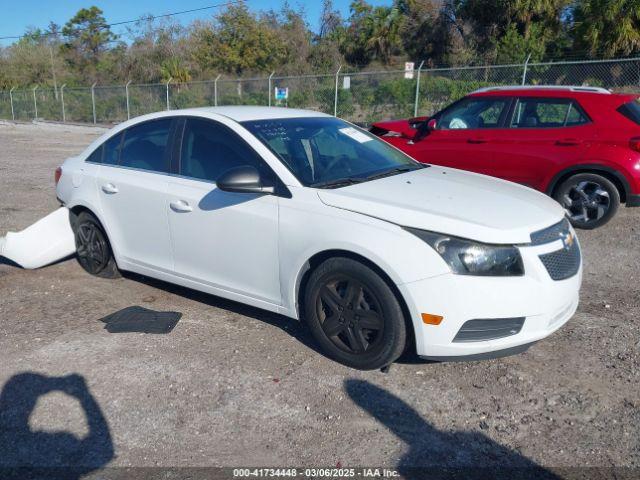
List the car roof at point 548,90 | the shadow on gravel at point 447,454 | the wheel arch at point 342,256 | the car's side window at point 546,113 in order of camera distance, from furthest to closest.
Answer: the car roof at point 548,90 < the car's side window at point 546,113 < the wheel arch at point 342,256 < the shadow on gravel at point 447,454

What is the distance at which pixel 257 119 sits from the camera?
451cm

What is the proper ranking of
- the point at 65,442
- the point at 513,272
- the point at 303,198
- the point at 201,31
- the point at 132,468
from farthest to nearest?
the point at 201,31 < the point at 303,198 < the point at 513,272 < the point at 65,442 < the point at 132,468

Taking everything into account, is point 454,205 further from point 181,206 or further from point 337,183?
point 181,206

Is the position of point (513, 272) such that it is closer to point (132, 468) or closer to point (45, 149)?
point (132, 468)

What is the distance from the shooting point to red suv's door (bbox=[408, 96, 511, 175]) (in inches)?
297

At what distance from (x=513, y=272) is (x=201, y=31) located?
4623 cm

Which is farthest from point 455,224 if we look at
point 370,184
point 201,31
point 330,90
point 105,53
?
point 105,53

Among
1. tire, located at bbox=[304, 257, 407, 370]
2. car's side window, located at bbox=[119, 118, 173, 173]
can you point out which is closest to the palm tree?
car's side window, located at bbox=[119, 118, 173, 173]

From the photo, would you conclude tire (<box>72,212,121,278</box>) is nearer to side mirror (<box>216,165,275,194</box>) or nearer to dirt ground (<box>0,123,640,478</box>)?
dirt ground (<box>0,123,640,478</box>)

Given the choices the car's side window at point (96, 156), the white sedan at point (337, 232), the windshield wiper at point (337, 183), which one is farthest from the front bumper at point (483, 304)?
the car's side window at point (96, 156)

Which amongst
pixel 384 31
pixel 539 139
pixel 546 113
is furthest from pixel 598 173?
pixel 384 31

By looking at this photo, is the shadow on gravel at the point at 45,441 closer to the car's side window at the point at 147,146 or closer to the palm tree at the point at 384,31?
the car's side window at the point at 147,146

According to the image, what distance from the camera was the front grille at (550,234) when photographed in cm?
347

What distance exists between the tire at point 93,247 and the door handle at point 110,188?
40 centimetres
